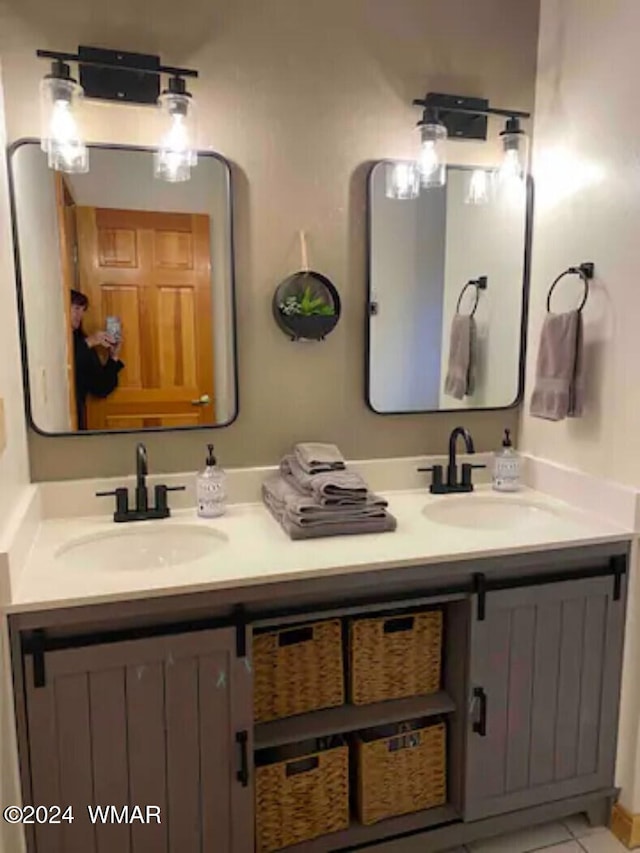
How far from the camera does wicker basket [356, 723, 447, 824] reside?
1.72 m

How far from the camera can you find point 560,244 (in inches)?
80.1

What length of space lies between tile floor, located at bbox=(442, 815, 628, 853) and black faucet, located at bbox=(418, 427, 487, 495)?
1.03 meters

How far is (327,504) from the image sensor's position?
1693 millimetres

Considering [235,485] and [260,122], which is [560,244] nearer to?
[260,122]

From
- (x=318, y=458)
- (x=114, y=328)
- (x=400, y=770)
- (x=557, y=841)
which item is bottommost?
(x=557, y=841)

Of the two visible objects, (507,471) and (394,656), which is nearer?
(394,656)

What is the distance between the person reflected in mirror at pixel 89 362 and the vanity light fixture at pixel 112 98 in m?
0.39

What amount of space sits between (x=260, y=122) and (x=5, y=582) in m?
1.44

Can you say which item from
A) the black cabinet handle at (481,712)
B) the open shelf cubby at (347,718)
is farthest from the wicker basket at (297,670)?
the black cabinet handle at (481,712)

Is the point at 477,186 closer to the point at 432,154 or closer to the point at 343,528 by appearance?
the point at 432,154

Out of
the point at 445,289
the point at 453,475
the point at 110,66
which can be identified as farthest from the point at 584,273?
the point at 110,66

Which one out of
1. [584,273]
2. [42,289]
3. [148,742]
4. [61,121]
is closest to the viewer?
[148,742]

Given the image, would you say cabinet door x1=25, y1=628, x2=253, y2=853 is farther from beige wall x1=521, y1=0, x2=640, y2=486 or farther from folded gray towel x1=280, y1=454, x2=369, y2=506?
beige wall x1=521, y1=0, x2=640, y2=486

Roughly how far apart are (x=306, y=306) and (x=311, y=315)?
0.03 meters
